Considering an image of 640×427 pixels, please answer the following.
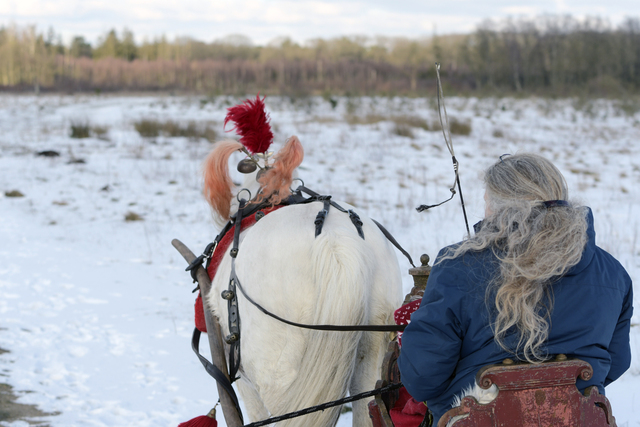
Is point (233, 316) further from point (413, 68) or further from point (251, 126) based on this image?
point (413, 68)

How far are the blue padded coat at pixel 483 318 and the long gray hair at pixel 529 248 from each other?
0.03 meters

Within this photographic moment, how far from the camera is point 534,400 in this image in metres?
1.41

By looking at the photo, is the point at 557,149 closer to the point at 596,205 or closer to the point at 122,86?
the point at 596,205

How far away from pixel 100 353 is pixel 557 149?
11177 millimetres

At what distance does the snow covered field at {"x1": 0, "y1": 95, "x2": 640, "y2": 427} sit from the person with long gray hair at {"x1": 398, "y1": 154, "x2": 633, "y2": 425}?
9 cm

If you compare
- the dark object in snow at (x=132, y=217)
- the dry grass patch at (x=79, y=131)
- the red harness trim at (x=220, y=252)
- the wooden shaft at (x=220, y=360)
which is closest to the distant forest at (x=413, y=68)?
the dry grass patch at (x=79, y=131)

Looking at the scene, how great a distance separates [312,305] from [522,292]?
895mm

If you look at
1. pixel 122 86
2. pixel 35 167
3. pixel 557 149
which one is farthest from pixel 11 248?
→ pixel 122 86

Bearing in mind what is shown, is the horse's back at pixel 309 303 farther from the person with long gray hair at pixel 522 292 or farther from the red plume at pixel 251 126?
the red plume at pixel 251 126

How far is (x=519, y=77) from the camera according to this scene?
34875 mm

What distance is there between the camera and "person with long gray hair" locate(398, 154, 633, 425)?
138 centimetres

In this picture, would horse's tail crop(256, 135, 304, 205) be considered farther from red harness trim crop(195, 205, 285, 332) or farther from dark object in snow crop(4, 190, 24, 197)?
dark object in snow crop(4, 190, 24, 197)

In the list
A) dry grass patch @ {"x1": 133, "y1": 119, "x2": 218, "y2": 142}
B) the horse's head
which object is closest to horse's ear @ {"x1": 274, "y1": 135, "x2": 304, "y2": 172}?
the horse's head

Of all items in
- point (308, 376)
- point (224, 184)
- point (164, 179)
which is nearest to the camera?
point (308, 376)
